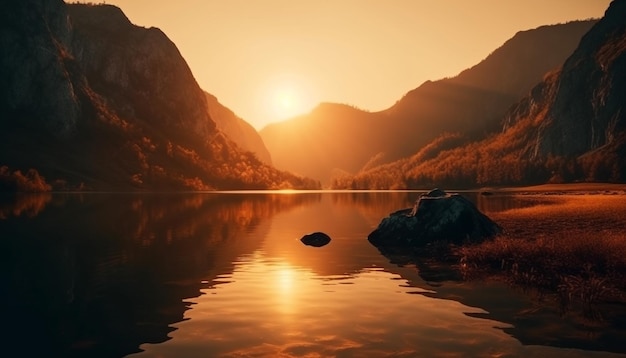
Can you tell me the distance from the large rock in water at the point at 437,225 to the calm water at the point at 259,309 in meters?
4.22

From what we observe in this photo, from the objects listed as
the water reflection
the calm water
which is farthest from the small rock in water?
the calm water

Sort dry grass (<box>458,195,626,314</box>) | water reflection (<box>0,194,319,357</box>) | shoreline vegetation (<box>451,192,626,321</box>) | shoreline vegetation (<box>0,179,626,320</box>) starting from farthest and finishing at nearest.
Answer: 1. dry grass (<box>458,195,626,314</box>)
2. shoreline vegetation (<box>0,179,626,320</box>)
3. shoreline vegetation (<box>451,192,626,321</box>)
4. water reflection (<box>0,194,319,357</box>)

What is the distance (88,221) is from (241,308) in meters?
53.5

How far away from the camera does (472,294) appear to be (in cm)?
2406

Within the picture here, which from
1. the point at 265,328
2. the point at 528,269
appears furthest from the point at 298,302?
the point at 528,269

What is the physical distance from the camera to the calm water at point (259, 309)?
16.4 meters

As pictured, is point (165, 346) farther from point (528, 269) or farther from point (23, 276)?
point (528, 269)

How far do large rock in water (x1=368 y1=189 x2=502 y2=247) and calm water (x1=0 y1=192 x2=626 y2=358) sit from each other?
4.22 m

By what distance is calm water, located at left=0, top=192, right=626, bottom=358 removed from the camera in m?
16.4

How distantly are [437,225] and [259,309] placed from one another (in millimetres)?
23189

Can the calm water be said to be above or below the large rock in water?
below

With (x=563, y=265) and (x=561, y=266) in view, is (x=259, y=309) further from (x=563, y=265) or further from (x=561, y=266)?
(x=563, y=265)

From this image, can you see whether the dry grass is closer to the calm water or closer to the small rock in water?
the calm water

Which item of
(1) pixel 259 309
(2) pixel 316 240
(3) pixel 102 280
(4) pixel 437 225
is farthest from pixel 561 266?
(2) pixel 316 240
